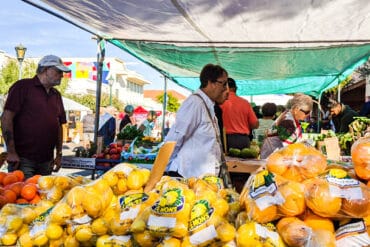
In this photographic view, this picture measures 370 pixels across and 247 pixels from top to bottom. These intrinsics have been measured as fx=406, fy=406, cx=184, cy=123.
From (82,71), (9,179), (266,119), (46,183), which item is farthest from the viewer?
(82,71)

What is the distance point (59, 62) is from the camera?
13.5ft

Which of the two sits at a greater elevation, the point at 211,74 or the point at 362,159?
the point at 211,74

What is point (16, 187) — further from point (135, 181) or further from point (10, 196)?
point (135, 181)

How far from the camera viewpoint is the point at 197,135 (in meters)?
3.58

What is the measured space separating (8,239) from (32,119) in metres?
2.44

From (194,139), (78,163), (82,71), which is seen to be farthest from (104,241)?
(82,71)

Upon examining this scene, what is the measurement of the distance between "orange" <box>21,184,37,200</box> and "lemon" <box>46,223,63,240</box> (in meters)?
0.69

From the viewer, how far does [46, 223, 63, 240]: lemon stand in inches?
67.6

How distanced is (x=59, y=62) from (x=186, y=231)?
308 centimetres

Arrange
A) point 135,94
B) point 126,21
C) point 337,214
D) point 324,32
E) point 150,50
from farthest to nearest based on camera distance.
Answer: point 135,94 < point 150,50 < point 324,32 < point 126,21 < point 337,214

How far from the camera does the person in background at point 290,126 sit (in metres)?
4.92

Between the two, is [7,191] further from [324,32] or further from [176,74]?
[176,74]

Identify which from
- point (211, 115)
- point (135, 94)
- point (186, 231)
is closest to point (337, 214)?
point (186, 231)

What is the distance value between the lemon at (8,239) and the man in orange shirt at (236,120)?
3995 mm
